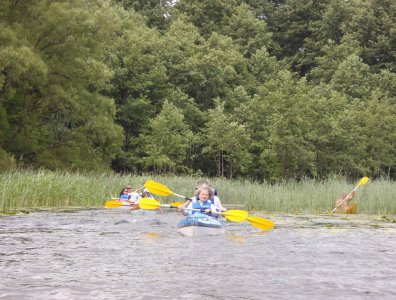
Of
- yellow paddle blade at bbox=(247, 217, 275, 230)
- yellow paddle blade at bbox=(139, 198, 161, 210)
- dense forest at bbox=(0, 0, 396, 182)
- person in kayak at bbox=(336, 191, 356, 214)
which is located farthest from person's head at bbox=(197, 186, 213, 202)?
dense forest at bbox=(0, 0, 396, 182)

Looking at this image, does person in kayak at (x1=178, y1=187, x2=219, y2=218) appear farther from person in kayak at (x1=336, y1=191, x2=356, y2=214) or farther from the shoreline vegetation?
person in kayak at (x1=336, y1=191, x2=356, y2=214)

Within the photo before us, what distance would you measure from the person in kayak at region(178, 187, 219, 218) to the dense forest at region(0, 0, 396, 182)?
13508mm

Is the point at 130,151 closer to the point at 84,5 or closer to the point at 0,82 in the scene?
the point at 84,5

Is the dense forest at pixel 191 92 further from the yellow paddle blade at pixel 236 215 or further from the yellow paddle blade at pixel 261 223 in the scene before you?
the yellow paddle blade at pixel 261 223

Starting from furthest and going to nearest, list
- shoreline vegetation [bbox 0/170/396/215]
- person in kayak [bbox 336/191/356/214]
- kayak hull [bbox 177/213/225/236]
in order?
person in kayak [bbox 336/191/356/214], shoreline vegetation [bbox 0/170/396/215], kayak hull [bbox 177/213/225/236]

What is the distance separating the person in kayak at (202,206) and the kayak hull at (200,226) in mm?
631

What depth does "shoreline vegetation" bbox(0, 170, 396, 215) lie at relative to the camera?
18.1 m

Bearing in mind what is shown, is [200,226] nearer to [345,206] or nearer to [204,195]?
[204,195]

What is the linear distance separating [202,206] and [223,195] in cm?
765

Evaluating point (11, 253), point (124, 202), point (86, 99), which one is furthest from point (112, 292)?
point (86, 99)

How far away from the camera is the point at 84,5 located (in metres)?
38.5

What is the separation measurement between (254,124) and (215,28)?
70.0 feet

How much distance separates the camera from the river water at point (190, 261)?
7.46m

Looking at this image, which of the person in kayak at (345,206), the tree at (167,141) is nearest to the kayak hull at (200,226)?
the person in kayak at (345,206)
